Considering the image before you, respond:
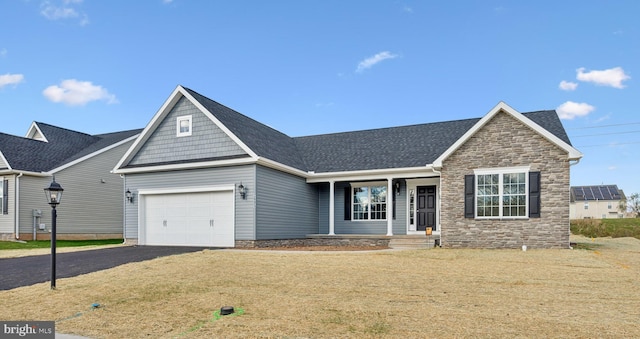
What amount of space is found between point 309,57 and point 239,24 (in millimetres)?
4469

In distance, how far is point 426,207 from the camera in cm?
1762

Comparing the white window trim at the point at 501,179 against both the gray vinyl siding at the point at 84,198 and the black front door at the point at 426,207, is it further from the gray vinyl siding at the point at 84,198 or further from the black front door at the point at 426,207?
the gray vinyl siding at the point at 84,198

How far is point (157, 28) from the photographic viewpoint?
63.2 ft

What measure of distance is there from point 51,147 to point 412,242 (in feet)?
66.1

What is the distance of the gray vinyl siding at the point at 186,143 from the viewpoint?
52.5ft

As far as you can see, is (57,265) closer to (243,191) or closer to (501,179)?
(243,191)

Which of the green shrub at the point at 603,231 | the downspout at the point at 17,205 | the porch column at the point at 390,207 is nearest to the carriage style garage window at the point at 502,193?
the porch column at the point at 390,207

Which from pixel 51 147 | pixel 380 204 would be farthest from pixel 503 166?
pixel 51 147

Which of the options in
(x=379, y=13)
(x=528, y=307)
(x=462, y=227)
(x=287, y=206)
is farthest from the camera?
(x=379, y=13)

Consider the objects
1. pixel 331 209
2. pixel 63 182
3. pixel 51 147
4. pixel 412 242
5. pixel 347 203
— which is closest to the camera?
pixel 412 242

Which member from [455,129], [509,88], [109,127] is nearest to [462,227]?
[455,129]

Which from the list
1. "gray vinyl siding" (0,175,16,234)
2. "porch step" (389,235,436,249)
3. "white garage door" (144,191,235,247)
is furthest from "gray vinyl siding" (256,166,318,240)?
"gray vinyl siding" (0,175,16,234)

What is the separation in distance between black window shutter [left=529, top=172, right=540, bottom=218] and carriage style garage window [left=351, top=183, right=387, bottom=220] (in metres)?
6.04

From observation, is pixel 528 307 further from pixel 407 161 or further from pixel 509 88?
pixel 509 88
